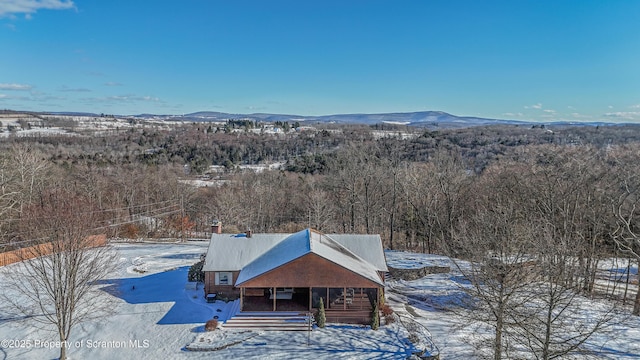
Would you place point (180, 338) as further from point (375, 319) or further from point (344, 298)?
point (375, 319)

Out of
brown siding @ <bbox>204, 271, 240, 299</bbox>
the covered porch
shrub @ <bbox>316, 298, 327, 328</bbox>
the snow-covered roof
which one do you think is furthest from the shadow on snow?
shrub @ <bbox>316, 298, 327, 328</bbox>

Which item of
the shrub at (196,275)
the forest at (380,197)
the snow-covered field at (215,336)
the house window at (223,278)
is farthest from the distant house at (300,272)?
the forest at (380,197)

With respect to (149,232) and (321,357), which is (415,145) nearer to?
(149,232)

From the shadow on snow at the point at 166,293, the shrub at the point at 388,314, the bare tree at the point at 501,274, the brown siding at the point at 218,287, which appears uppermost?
the bare tree at the point at 501,274

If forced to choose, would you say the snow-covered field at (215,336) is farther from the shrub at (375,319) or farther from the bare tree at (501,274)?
the bare tree at (501,274)

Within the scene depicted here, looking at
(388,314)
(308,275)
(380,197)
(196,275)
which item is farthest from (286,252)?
(380,197)

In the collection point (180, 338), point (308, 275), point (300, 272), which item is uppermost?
point (300, 272)
